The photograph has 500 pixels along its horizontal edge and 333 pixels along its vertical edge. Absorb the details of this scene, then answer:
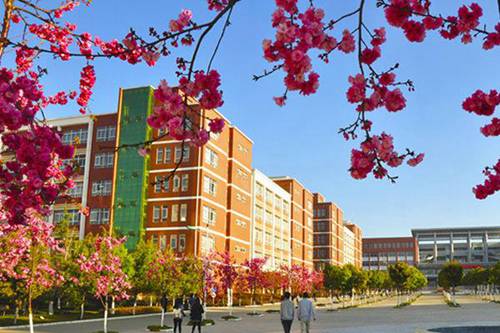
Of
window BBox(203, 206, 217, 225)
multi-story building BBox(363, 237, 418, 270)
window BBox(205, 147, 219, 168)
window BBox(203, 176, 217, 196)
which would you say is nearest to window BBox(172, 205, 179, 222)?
window BBox(203, 206, 217, 225)

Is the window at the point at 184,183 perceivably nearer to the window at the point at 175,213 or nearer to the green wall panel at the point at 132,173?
the window at the point at 175,213

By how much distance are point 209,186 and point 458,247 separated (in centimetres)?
9979

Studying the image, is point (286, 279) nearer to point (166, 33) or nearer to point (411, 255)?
point (166, 33)

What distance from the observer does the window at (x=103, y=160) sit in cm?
6266

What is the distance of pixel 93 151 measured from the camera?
209ft

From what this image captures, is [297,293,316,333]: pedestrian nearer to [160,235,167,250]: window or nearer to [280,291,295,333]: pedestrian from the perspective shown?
[280,291,295,333]: pedestrian

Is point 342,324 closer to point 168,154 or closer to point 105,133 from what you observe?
point 168,154

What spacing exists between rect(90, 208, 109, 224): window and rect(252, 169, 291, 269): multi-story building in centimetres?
2112

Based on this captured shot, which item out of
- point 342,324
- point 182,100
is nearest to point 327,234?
point 342,324

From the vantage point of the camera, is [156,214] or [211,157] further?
[211,157]

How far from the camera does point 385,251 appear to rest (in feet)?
558

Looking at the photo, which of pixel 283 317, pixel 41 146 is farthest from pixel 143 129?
pixel 41 146

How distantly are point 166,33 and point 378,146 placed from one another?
2353 mm

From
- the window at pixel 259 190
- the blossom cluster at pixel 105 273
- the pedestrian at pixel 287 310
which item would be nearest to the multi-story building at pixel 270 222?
the window at pixel 259 190
